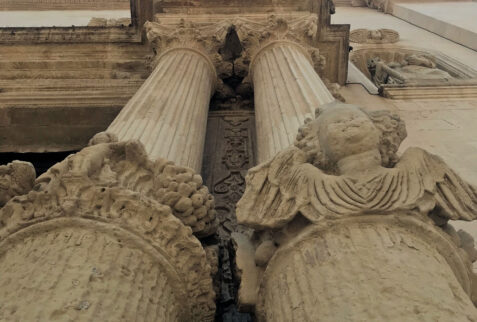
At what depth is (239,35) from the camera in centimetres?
681

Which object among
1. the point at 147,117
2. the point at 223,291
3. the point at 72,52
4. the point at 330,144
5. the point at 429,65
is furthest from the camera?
the point at 429,65

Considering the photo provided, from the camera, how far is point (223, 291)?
3.77 meters

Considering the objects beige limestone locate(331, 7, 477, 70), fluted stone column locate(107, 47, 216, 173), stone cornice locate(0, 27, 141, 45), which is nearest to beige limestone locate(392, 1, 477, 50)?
beige limestone locate(331, 7, 477, 70)

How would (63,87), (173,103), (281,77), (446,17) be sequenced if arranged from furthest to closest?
1. (446,17)
2. (63,87)
3. (281,77)
4. (173,103)

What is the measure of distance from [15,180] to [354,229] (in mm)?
2020

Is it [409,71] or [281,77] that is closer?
[281,77]

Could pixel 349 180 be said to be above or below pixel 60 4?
above

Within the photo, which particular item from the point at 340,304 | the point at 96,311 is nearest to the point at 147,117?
the point at 96,311

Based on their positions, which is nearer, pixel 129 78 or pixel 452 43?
pixel 129 78

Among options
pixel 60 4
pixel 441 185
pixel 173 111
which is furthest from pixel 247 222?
pixel 60 4

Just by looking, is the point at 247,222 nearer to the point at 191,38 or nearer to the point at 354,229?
the point at 354,229

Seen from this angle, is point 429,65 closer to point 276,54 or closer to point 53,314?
point 276,54

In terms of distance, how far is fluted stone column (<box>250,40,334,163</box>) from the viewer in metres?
4.21

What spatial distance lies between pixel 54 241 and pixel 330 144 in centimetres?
164
